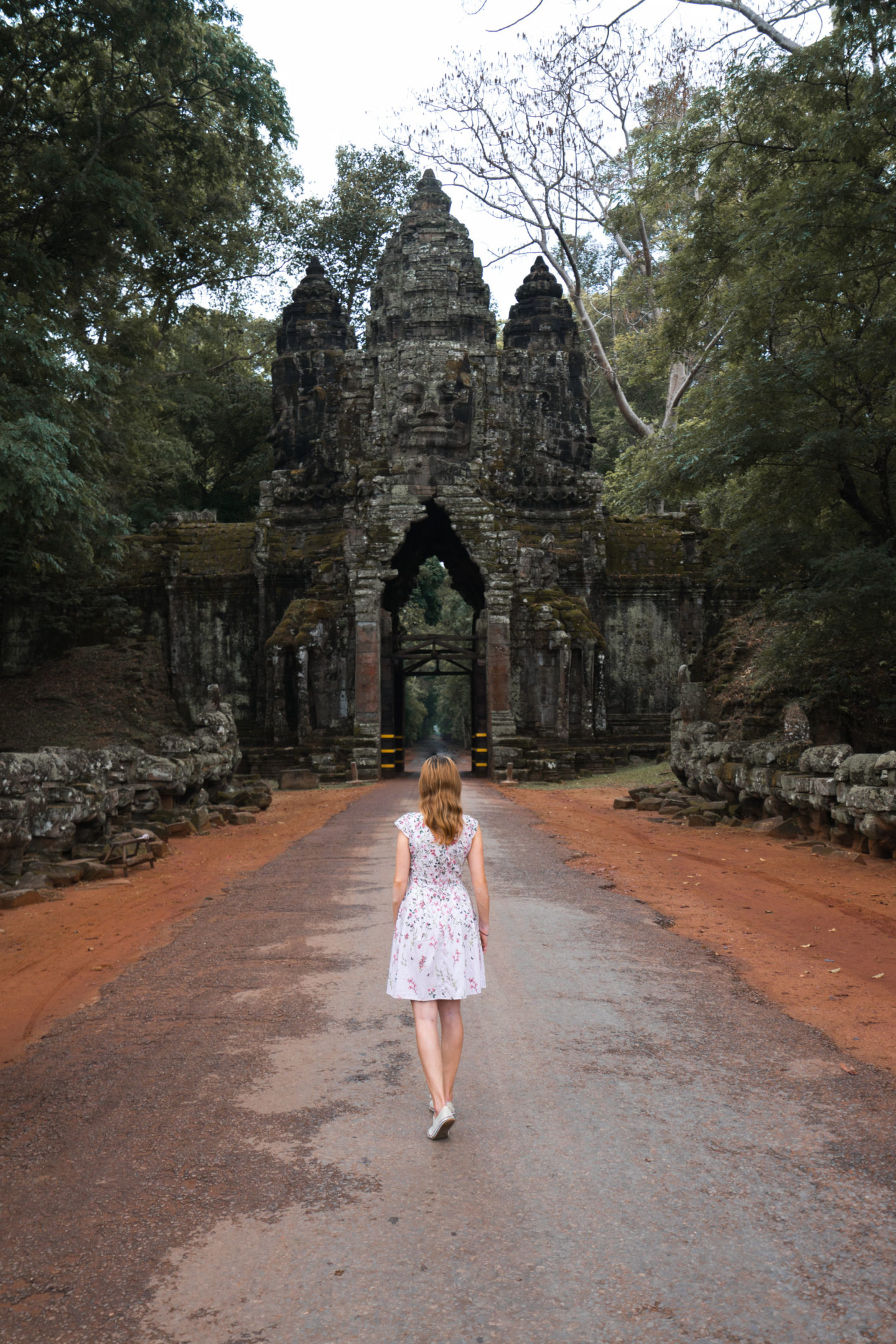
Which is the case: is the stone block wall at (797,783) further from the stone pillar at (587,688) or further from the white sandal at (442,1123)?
the white sandal at (442,1123)

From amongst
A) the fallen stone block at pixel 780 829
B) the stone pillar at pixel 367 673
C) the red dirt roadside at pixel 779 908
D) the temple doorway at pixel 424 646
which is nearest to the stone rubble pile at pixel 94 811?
the red dirt roadside at pixel 779 908

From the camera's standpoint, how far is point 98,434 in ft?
68.0

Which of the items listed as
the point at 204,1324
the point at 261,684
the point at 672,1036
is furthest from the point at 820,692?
the point at 261,684

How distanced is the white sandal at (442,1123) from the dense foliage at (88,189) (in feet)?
30.4

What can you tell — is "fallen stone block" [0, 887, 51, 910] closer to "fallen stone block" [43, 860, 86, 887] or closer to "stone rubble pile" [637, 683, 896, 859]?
"fallen stone block" [43, 860, 86, 887]

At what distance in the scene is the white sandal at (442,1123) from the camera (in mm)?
4152

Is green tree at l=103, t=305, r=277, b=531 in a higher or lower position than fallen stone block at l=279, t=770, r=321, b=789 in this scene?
higher

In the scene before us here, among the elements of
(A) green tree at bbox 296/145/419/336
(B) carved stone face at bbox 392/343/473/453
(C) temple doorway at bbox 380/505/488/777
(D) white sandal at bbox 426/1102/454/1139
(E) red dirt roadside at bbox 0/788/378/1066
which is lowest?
(E) red dirt roadside at bbox 0/788/378/1066

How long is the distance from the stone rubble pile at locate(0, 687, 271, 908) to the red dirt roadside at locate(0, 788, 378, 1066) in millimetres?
265

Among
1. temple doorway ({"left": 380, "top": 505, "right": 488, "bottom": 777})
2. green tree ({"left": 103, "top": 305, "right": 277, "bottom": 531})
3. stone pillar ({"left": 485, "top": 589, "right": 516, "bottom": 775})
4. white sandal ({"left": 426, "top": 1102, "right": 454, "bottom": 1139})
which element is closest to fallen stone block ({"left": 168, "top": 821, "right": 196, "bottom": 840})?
white sandal ({"left": 426, "top": 1102, "right": 454, "bottom": 1139})

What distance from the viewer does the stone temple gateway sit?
82.0 ft

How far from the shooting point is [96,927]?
8.53m

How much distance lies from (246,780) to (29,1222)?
61.6 feet

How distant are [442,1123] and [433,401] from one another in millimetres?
23312
